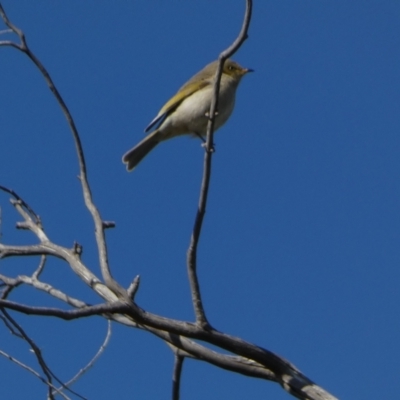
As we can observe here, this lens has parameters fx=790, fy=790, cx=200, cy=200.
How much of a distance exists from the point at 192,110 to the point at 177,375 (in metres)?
3.91

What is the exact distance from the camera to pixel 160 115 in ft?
23.9

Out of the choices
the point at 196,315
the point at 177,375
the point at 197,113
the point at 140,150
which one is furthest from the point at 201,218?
the point at 140,150

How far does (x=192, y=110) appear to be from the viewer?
6.95 meters

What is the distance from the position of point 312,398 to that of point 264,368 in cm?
26

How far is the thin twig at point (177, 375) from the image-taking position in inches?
131

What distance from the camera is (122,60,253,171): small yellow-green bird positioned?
22.7ft

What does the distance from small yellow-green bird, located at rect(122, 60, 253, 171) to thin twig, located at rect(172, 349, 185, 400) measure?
12.0ft

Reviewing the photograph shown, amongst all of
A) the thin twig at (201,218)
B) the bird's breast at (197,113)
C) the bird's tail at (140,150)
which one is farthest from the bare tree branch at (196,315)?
the bird's tail at (140,150)

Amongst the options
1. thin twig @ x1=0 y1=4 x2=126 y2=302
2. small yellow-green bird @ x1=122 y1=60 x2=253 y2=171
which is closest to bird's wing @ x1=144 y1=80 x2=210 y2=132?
small yellow-green bird @ x1=122 y1=60 x2=253 y2=171

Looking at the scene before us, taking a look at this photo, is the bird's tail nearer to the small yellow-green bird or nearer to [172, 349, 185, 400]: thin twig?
the small yellow-green bird

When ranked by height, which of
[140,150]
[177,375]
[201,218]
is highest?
[140,150]

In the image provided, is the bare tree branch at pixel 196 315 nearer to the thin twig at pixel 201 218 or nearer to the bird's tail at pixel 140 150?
the thin twig at pixel 201 218

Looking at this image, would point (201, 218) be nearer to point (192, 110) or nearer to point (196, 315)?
point (196, 315)

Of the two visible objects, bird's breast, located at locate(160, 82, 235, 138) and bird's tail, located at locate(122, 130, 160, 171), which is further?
bird's tail, located at locate(122, 130, 160, 171)
